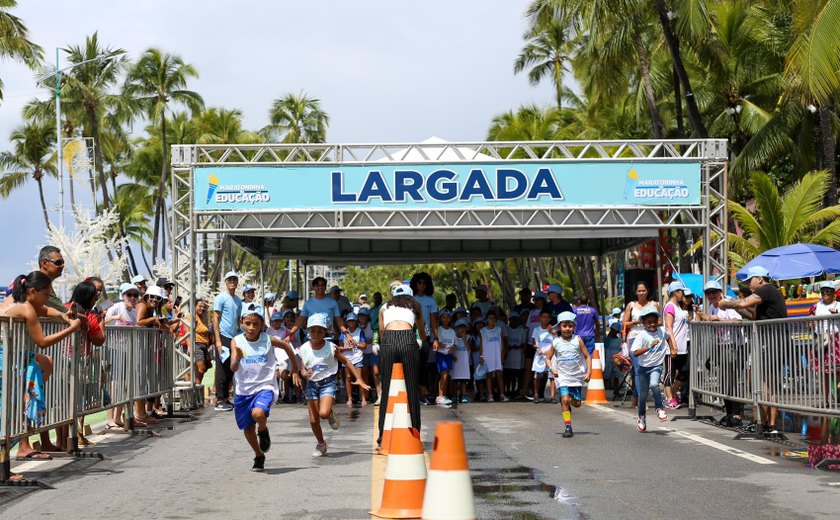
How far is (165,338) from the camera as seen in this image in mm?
18484

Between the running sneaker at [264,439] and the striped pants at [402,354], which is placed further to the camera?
the striped pants at [402,354]

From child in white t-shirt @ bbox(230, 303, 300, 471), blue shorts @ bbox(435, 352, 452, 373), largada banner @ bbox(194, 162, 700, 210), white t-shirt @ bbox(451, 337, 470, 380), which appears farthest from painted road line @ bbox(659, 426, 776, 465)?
largada banner @ bbox(194, 162, 700, 210)

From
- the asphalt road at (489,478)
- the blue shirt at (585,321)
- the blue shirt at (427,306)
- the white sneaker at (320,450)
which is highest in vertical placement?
the blue shirt at (427,306)

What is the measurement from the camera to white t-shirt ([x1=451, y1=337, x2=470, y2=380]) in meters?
21.2

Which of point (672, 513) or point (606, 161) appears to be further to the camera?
point (606, 161)

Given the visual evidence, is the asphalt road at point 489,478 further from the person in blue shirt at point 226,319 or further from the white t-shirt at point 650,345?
the person in blue shirt at point 226,319

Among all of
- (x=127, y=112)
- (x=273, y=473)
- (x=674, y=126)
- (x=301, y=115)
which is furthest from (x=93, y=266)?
(x=273, y=473)

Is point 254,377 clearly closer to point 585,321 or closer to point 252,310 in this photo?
point 252,310

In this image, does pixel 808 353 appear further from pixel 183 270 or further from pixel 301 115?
pixel 301 115

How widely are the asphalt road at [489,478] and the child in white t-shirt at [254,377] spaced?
384 mm

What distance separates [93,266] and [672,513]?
2387 inches

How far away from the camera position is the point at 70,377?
12.7 m

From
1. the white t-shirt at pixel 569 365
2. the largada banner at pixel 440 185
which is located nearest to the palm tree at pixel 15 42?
the largada banner at pixel 440 185

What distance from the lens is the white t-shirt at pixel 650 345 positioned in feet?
48.7
